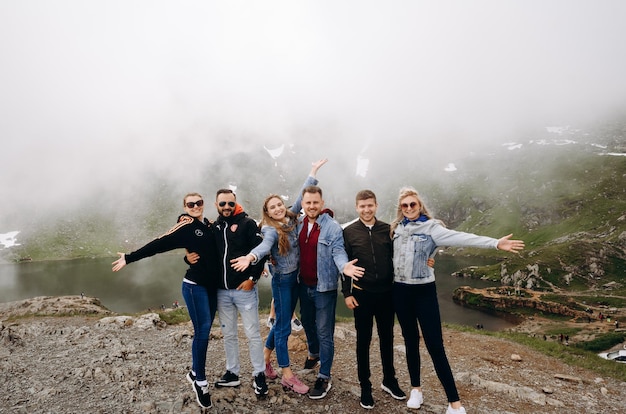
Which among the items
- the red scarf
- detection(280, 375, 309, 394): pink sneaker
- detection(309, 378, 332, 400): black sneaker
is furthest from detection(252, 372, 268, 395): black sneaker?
the red scarf

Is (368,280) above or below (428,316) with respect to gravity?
above

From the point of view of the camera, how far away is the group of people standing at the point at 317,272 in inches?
249

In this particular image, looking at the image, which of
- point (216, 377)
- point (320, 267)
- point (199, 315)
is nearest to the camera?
point (199, 315)

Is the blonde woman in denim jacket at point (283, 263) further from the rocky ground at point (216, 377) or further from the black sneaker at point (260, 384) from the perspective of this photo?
the rocky ground at point (216, 377)

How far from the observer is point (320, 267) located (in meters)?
6.69

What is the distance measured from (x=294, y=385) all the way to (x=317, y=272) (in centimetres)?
272

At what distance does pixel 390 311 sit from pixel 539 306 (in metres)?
72.8

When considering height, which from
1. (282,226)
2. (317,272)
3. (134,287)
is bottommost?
(134,287)

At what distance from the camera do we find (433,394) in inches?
339

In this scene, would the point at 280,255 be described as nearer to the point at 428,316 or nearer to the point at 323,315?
the point at 323,315

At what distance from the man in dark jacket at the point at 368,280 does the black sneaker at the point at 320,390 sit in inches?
33.3

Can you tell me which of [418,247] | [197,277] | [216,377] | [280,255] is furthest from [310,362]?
[418,247]

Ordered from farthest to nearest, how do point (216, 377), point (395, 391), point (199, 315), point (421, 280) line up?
1. point (216, 377)
2. point (395, 391)
3. point (199, 315)
4. point (421, 280)

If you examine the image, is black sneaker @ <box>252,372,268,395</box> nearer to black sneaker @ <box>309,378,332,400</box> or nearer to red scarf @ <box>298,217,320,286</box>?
black sneaker @ <box>309,378,332,400</box>
